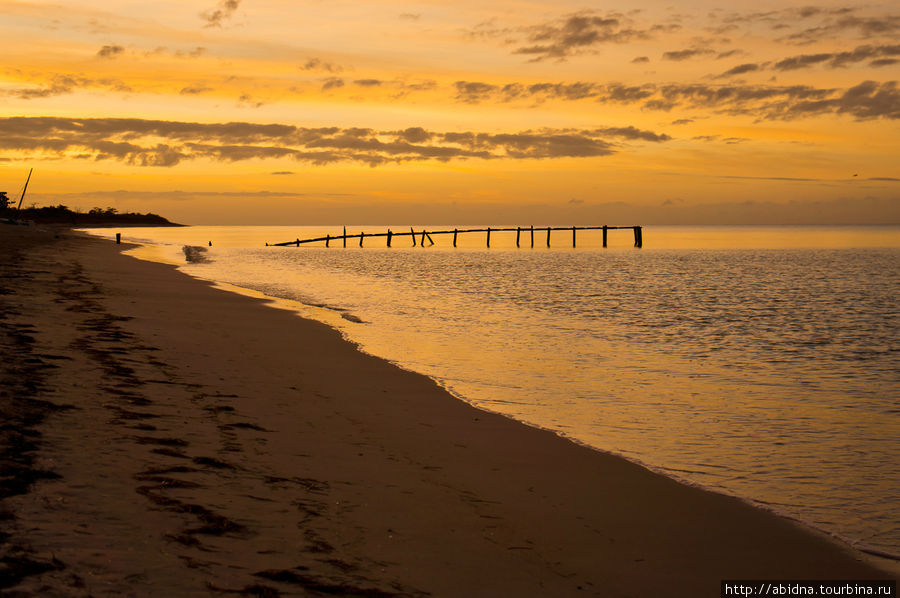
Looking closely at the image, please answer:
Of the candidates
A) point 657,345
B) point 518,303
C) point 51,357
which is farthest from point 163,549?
point 518,303

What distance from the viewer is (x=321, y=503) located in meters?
5.24

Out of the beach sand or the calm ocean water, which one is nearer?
the beach sand

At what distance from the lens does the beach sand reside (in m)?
4.04

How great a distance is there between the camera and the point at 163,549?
4070 mm

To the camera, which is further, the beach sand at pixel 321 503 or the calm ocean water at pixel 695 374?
the calm ocean water at pixel 695 374

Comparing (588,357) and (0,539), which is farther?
(588,357)

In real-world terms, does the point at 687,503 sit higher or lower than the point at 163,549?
lower

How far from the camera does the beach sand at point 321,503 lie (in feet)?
13.3

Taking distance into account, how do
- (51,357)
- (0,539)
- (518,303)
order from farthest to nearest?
(518,303), (51,357), (0,539)

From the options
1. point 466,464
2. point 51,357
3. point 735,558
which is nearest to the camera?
point 735,558

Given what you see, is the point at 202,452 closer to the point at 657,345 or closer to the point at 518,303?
→ the point at 657,345

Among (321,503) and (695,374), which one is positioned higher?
(321,503)

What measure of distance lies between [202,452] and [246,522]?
1.66 meters

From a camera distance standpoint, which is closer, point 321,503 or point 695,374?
point 321,503
